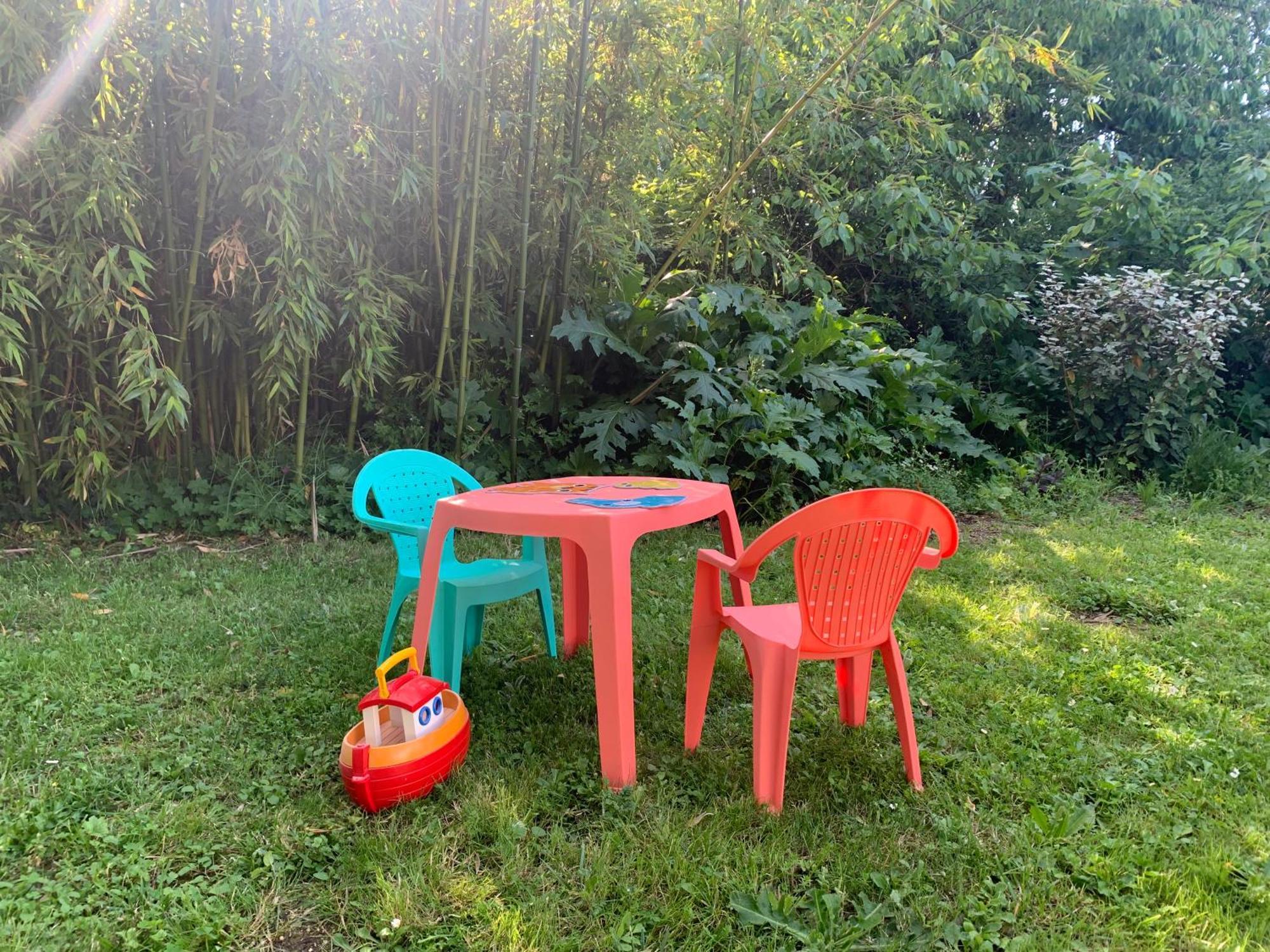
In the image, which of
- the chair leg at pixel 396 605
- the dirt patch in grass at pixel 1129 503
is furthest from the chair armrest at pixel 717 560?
the dirt patch in grass at pixel 1129 503

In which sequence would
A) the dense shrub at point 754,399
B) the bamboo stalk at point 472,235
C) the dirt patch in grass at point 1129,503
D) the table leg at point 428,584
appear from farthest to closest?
the dirt patch in grass at point 1129,503 < the dense shrub at point 754,399 < the bamboo stalk at point 472,235 < the table leg at point 428,584

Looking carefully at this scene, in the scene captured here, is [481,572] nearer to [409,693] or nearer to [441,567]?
[441,567]

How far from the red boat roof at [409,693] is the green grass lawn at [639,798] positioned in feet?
0.69

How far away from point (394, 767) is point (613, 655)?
486 mm

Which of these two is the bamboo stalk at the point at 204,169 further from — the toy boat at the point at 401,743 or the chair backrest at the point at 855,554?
the chair backrest at the point at 855,554

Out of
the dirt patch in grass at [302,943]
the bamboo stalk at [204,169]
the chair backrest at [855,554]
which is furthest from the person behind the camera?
the bamboo stalk at [204,169]

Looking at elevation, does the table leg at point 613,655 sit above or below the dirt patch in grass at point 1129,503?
above

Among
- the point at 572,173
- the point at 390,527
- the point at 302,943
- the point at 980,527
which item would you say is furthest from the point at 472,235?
the point at 980,527

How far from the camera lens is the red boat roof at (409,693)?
1.47 metres

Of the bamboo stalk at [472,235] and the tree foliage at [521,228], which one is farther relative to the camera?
the bamboo stalk at [472,235]

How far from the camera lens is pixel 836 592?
1.47m

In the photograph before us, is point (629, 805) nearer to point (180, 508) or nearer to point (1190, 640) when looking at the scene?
point (1190, 640)

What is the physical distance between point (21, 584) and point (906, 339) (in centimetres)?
599

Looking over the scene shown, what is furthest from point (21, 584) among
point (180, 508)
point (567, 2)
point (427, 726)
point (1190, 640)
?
point (1190, 640)
